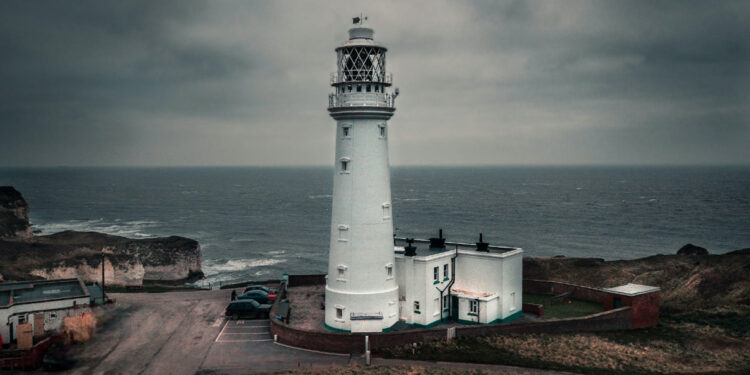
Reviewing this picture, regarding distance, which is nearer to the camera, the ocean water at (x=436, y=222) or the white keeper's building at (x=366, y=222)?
the white keeper's building at (x=366, y=222)

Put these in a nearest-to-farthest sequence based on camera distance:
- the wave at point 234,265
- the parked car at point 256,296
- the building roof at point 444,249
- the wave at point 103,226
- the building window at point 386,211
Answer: the building window at point 386,211 < the building roof at point 444,249 < the parked car at point 256,296 < the wave at point 234,265 < the wave at point 103,226

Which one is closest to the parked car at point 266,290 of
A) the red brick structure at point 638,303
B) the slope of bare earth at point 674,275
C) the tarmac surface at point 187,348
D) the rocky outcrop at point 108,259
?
the tarmac surface at point 187,348

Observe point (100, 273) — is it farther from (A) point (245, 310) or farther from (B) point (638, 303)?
(B) point (638, 303)

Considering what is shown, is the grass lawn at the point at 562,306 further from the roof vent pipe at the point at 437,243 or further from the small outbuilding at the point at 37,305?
the small outbuilding at the point at 37,305

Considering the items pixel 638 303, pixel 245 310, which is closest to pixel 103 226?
pixel 245 310

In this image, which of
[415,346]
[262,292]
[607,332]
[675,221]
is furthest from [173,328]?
[675,221]

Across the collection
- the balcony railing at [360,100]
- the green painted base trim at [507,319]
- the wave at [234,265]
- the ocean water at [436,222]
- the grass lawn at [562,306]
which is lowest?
the wave at [234,265]

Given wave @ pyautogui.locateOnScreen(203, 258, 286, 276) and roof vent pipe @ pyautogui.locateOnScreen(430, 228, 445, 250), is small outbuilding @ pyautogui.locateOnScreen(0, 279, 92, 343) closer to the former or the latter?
roof vent pipe @ pyautogui.locateOnScreen(430, 228, 445, 250)

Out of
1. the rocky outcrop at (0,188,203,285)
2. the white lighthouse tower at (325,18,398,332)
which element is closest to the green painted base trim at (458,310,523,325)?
the white lighthouse tower at (325,18,398,332)
